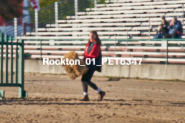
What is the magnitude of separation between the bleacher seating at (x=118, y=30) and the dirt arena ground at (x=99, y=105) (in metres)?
4.03

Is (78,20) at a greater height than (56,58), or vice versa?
(78,20)

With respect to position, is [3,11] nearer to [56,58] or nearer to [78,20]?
[56,58]

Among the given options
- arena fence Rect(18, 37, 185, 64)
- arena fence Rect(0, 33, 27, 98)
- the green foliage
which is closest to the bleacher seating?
arena fence Rect(18, 37, 185, 64)

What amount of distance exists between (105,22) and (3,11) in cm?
2010

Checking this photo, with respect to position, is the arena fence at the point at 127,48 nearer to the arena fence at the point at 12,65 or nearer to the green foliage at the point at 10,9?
the arena fence at the point at 12,65

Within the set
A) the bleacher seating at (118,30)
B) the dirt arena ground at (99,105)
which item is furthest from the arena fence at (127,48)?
the dirt arena ground at (99,105)

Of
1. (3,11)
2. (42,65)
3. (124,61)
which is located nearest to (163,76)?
(124,61)

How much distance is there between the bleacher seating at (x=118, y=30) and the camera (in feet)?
62.2

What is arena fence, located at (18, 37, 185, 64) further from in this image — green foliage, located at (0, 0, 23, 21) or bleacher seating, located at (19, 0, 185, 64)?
green foliage, located at (0, 0, 23, 21)

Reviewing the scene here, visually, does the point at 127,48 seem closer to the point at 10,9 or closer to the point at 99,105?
the point at 99,105

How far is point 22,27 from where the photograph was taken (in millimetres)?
27062

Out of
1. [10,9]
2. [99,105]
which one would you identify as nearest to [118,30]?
[99,105]

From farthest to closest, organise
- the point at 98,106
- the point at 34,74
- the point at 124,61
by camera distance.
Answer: the point at 34,74 < the point at 124,61 < the point at 98,106

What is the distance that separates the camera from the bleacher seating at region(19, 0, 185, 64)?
19.0 m
